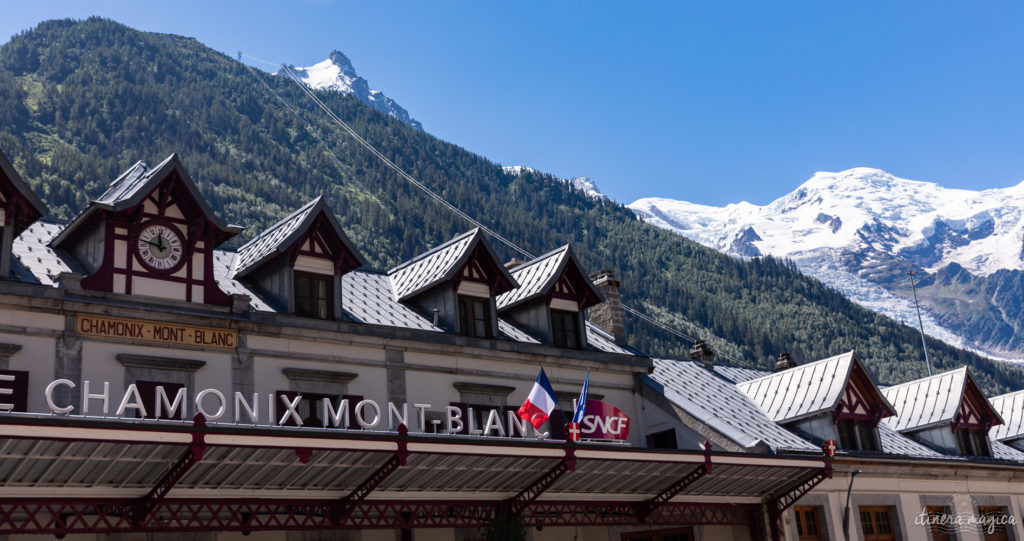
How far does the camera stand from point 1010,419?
5344cm

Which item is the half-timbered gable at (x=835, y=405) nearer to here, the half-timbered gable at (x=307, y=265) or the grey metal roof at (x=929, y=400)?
the grey metal roof at (x=929, y=400)

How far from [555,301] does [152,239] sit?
→ 1519 centimetres

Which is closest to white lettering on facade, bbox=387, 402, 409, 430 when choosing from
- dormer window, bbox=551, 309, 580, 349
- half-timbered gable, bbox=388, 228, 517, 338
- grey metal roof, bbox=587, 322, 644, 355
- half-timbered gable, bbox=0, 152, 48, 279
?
half-timbered gable, bbox=388, 228, 517, 338

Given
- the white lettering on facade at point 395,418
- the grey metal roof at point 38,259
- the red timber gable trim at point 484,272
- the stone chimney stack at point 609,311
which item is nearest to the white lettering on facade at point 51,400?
the grey metal roof at point 38,259

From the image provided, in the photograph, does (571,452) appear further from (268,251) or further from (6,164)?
(6,164)

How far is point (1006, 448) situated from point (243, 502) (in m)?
41.8

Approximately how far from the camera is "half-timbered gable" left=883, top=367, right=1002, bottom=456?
44844mm

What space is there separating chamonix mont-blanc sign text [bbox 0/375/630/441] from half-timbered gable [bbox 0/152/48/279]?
353cm

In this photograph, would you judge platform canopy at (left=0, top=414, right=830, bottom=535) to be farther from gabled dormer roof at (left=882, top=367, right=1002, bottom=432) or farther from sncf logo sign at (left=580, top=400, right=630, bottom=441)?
gabled dormer roof at (left=882, top=367, right=1002, bottom=432)

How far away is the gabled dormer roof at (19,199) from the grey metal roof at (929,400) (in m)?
35.8

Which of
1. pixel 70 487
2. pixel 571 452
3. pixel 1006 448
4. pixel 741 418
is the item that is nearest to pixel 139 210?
pixel 70 487

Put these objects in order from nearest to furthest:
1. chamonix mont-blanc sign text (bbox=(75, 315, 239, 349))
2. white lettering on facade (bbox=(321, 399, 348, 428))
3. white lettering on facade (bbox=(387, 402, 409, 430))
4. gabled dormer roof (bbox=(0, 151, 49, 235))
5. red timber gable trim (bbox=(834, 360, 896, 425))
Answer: gabled dormer roof (bbox=(0, 151, 49, 235)) < chamonix mont-blanc sign text (bbox=(75, 315, 239, 349)) < white lettering on facade (bbox=(321, 399, 348, 428)) < white lettering on facade (bbox=(387, 402, 409, 430)) < red timber gable trim (bbox=(834, 360, 896, 425))

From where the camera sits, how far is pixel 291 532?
26812 mm

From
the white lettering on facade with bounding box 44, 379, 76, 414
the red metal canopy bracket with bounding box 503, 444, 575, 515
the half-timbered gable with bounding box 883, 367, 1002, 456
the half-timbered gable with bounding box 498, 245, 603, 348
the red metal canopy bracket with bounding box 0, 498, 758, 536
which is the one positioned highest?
the half-timbered gable with bounding box 498, 245, 603, 348
